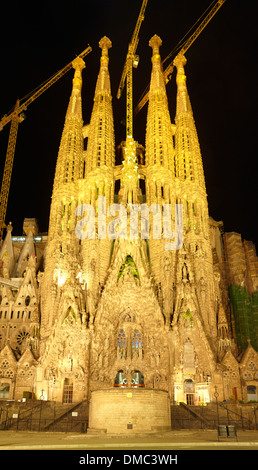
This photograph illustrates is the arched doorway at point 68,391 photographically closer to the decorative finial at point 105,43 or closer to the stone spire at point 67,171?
the stone spire at point 67,171

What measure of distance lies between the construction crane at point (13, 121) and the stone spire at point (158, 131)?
24.7 meters

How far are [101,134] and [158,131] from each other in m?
8.83

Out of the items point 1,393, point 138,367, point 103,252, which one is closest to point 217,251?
point 103,252

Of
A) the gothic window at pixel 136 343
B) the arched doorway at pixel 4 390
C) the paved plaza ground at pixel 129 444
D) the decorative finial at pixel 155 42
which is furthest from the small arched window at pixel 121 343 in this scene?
the decorative finial at pixel 155 42

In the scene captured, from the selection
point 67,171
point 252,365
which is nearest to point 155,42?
point 67,171

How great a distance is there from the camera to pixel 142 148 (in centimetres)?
7606

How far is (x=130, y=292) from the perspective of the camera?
48906 millimetres

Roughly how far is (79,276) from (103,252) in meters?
4.47

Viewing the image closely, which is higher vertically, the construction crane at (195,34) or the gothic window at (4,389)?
the construction crane at (195,34)

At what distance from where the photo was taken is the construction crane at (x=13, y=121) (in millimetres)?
75375

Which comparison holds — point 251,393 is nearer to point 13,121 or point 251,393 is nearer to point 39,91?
point 13,121

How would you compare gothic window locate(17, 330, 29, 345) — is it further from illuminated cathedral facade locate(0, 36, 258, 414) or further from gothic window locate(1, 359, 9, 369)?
gothic window locate(1, 359, 9, 369)
